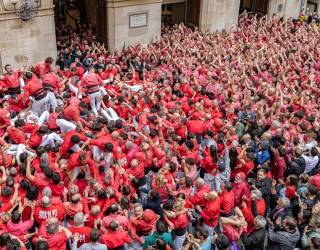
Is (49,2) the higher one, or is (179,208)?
(49,2)

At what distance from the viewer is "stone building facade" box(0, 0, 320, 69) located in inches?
545

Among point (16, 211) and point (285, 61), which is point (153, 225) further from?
point (285, 61)

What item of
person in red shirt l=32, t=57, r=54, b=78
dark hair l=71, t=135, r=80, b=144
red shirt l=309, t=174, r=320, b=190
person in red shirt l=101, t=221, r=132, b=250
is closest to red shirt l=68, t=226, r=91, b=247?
person in red shirt l=101, t=221, r=132, b=250

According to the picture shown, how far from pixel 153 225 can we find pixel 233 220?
1184 millimetres

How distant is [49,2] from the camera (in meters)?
14.2

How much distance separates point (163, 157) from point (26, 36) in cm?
855

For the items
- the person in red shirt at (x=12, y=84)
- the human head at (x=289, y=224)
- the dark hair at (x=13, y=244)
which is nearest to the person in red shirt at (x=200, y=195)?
the human head at (x=289, y=224)

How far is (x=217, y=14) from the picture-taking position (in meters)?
19.5

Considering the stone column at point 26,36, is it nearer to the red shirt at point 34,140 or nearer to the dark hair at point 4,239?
the red shirt at point 34,140

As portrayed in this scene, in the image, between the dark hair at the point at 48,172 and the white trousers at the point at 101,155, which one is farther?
the white trousers at the point at 101,155

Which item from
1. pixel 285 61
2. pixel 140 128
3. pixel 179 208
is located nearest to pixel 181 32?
pixel 285 61

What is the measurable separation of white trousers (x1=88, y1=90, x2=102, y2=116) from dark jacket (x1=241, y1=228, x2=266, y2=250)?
537cm

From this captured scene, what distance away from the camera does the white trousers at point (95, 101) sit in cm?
1022

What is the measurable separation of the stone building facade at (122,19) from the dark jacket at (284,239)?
11052mm
